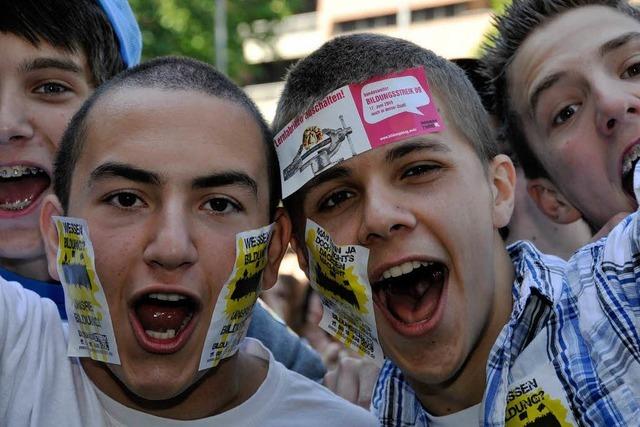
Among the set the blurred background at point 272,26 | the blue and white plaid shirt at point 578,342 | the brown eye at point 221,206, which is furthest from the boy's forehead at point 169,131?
the blurred background at point 272,26

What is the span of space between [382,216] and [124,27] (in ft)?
6.60

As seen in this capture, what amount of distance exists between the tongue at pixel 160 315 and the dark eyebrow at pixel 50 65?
131 cm

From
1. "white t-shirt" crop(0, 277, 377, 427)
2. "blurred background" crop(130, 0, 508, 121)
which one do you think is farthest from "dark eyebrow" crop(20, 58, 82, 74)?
"blurred background" crop(130, 0, 508, 121)

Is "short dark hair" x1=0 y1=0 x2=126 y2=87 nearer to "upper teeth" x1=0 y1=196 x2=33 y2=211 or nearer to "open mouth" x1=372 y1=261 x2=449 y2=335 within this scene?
"upper teeth" x1=0 y1=196 x2=33 y2=211

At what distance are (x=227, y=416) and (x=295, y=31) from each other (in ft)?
125

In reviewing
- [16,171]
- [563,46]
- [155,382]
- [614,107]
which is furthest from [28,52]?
[614,107]

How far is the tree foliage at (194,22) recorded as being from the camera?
2038 cm

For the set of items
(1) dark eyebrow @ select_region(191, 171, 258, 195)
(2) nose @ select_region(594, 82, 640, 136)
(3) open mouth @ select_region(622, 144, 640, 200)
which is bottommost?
(3) open mouth @ select_region(622, 144, 640, 200)

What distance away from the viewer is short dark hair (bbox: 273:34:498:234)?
3.25 m

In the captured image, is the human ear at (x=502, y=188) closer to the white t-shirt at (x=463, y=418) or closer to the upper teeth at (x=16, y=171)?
the white t-shirt at (x=463, y=418)

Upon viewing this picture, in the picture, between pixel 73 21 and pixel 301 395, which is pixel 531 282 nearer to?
pixel 301 395

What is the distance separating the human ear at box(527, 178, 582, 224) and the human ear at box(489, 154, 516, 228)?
2.50 ft

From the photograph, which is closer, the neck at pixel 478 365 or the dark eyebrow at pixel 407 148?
the dark eyebrow at pixel 407 148

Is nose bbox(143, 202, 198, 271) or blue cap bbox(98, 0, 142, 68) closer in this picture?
nose bbox(143, 202, 198, 271)
